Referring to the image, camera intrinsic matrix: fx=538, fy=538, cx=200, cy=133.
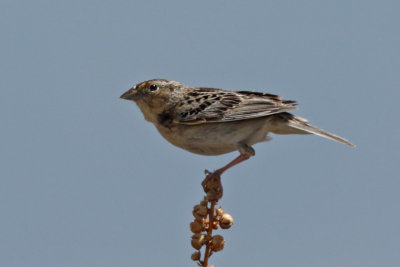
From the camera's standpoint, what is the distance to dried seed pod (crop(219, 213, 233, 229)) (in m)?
4.43

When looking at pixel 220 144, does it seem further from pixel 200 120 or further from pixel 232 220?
pixel 232 220

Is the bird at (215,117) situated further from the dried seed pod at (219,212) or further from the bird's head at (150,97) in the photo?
the dried seed pod at (219,212)

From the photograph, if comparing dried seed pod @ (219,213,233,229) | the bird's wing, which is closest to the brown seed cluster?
dried seed pod @ (219,213,233,229)

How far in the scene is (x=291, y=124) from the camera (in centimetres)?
715

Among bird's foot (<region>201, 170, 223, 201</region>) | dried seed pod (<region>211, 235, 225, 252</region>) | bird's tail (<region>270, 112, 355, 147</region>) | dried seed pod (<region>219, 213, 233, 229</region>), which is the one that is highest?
bird's tail (<region>270, 112, 355, 147</region>)

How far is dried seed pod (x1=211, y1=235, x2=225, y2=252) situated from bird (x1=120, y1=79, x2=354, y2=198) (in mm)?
1993

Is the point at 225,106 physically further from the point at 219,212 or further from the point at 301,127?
the point at 219,212

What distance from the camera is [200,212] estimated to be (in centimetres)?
444

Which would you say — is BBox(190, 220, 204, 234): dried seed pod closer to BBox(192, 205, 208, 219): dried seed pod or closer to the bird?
BBox(192, 205, 208, 219): dried seed pod

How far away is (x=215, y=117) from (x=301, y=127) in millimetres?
1167

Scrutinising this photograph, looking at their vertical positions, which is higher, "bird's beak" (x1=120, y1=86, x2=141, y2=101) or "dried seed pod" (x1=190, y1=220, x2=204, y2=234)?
"bird's beak" (x1=120, y1=86, x2=141, y2=101)

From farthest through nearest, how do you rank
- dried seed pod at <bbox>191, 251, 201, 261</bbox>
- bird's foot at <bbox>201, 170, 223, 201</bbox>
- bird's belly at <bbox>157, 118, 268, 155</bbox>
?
bird's belly at <bbox>157, 118, 268, 155</bbox>
bird's foot at <bbox>201, 170, 223, 201</bbox>
dried seed pod at <bbox>191, 251, 201, 261</bbox>

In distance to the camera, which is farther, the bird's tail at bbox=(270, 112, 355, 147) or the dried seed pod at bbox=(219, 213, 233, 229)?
the bird's tail at bbox=(270, 112, 355, 147)

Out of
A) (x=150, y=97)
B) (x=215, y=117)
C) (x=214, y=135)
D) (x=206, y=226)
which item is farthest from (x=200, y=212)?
(x=150, y=97)
